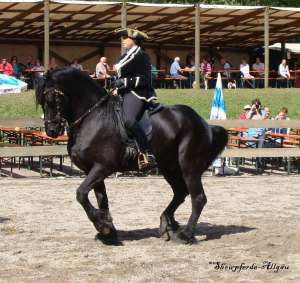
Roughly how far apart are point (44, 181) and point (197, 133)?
266 inches

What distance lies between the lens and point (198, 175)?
9.15 metres

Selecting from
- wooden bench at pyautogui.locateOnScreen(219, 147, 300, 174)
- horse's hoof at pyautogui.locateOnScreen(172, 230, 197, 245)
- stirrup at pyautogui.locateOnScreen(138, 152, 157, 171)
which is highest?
stirrup at pyautogui.locateOnScreen(138, 152, 157, 171)

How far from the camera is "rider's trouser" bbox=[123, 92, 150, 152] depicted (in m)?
8.72

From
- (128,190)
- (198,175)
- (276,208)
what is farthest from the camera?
(128,190)

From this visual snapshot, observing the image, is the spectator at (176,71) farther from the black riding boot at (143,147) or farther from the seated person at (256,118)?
the black riding boot at (143,147)

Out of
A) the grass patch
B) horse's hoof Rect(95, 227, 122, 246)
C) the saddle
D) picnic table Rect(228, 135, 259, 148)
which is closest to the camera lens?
horse's hoof Rect(95, 227, 122, 246)

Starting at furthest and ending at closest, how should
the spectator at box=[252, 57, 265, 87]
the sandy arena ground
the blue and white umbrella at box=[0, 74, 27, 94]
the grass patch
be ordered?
the spectator at box=[252, 57, 265, 87], the grass patch, the blue and white umbrella at box=[0, 74, 27, 94], the sandy arena ground

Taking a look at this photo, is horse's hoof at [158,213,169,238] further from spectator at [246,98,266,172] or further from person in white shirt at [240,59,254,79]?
person in white shirt at [240,59,254,79]

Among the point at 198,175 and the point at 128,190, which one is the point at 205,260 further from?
the point at 128,190

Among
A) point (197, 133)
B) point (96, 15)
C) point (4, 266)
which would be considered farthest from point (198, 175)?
point (96, 15)

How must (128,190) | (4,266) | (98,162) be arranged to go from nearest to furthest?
1. (4,266)
2. (98,162)
3. (128,190)

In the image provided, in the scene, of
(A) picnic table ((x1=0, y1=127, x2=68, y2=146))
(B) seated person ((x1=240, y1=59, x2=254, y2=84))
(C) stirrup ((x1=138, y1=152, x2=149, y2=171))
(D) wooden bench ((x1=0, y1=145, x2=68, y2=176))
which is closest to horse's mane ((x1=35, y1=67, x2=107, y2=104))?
(C) stirrup ((x1=138, y1=152, x2=149, y2=171))

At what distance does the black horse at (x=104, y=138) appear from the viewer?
858cm

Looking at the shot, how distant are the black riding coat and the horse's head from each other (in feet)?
2.40
